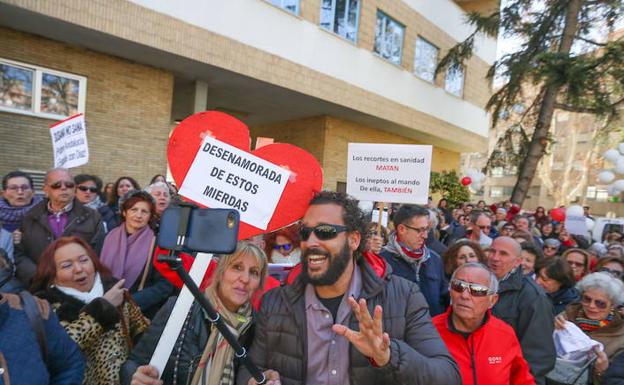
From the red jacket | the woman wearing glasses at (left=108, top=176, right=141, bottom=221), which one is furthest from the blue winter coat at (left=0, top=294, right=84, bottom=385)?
the woman wearing glasses at (left=108, top=176, right=141, bottom=221)

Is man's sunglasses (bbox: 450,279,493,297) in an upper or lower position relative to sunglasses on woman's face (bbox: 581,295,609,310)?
upper

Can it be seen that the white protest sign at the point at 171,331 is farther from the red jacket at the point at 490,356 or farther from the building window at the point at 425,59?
the building window at the point at 425,59

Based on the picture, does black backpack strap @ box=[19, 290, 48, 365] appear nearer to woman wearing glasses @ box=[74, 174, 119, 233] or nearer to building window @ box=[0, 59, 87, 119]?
woman wearing glasses @ box=[74, 174, 119, 233]

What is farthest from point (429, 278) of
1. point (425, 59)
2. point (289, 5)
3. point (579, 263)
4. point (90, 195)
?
point (425, 59)

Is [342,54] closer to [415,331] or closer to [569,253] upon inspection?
[569,253]

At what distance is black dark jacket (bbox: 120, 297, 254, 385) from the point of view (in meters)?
1.95

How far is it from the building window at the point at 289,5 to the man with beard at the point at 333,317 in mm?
10869

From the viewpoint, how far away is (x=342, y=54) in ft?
43.6

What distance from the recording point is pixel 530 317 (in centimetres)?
289

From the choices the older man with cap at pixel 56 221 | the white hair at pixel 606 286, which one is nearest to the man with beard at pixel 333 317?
the white hair at pixel 606 286

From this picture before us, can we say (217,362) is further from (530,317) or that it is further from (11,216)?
(11,216)

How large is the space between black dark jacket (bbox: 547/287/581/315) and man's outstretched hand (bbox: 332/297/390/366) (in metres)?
2.92

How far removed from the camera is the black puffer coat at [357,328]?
1760mm

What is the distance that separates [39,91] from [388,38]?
36.2 ft
